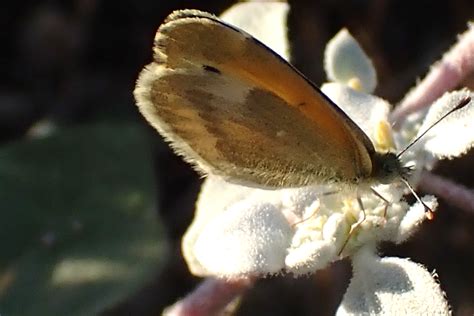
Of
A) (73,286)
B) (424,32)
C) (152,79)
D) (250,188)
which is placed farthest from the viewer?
(424,32)

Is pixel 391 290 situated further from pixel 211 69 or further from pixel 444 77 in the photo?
pixel 444 77

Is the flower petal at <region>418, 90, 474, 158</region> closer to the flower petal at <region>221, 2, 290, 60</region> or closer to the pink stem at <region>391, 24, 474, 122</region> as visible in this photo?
the pink stem at <region>391, 24, 474, 122</region>

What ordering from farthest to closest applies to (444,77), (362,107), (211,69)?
(444,77)
(362,107)
(211,69)

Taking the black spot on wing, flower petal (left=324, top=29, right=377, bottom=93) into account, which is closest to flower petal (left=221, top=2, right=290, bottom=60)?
flower petal (left=324, top=29, right=377, bottom=93)

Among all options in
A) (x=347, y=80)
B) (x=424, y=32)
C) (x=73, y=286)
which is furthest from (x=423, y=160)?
(x=424, y=32)

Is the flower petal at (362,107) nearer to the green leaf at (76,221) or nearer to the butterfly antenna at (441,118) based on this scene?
the butterfly antenna at (441,118)

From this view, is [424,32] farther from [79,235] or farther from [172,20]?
[172,20]

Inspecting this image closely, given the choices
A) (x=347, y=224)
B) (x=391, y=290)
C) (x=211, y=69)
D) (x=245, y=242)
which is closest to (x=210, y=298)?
(x=245, y=242)
